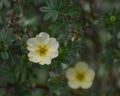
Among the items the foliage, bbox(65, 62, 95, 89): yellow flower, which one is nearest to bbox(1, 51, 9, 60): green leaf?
the foliage

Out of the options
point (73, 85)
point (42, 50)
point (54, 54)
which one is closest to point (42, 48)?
point (42, 50)

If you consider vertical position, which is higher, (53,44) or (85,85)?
(53,44)

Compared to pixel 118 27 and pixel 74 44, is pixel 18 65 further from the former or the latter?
pixel 118 27

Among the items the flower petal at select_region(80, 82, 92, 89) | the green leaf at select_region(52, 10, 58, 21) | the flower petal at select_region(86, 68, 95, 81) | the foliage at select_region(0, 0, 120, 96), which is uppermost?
the green leaf at select_region(52, 10, 58, 21)

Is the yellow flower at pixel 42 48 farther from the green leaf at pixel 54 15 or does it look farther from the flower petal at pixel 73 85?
the flower petal at pixel 73 85

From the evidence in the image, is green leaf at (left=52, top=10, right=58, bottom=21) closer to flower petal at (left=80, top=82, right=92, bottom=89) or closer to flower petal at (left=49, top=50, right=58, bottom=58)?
flower petal at (left=49, top=50, right=58, bottom=58)

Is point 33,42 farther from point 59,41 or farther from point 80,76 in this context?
point 80,76
